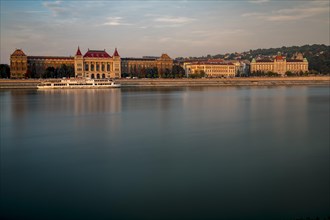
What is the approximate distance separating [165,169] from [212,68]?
8179 cm

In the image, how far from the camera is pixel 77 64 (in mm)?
71938

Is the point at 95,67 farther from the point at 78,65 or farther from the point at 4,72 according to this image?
the point at 4,72

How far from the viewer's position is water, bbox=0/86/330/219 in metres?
7.88

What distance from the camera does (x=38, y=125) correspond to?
19344 mm

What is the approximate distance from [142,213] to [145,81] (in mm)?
57999

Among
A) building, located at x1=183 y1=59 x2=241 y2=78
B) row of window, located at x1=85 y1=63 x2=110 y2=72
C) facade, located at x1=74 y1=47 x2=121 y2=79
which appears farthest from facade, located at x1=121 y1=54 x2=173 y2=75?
building, located at x1=183 y1=59 x2=241 y2=78

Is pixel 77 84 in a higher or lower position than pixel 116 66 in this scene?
lower

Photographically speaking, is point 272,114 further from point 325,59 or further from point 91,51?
point 325,59

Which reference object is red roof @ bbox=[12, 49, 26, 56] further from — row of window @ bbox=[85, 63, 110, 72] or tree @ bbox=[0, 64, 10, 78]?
row of window @ bbox=[85, 63, 110, 72]

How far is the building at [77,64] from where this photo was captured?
7119 cm

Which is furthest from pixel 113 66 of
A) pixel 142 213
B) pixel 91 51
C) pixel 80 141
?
pixel 142 213

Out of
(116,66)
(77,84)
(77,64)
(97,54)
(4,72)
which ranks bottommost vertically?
(77,84)

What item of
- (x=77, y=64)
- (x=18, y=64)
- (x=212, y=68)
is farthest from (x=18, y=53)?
(x=212, y=68)

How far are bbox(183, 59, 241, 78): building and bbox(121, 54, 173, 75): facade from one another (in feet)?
22.3
